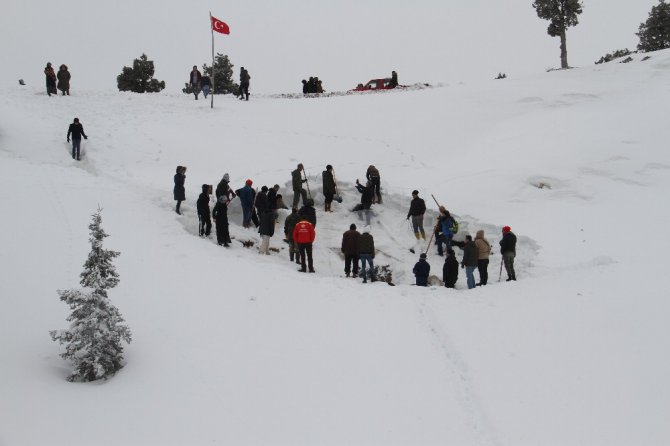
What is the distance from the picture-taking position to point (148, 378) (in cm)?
876

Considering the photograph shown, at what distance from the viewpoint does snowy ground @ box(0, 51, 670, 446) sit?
27.6 ft

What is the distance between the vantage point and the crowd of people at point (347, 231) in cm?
1505

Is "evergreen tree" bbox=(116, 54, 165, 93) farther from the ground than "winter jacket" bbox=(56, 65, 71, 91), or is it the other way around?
"evergreen tree" bbox=(116, 54, 165, 93)

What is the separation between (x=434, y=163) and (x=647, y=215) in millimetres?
8224

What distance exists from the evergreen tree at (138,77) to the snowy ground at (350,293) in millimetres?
18883

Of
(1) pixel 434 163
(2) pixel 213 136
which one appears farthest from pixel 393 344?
(2) pixel 213 136

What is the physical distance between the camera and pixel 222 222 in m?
15.8

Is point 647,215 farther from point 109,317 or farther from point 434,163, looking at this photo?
point 109,317

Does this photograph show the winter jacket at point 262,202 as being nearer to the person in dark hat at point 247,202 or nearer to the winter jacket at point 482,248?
the person in dark hat at point 247,202

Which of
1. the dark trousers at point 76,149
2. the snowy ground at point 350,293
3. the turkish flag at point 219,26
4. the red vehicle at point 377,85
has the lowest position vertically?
the snowy ground at point 350,293

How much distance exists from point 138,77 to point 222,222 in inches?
1342

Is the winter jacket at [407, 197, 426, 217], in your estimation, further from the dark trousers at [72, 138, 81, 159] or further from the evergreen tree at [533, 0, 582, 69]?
the evergreen tree at [533, 0, 582, 69]

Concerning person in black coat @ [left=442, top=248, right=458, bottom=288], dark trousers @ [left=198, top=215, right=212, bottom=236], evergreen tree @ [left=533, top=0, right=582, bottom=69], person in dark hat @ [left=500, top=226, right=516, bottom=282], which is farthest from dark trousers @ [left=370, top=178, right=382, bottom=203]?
evergreen tree @ [left=533, top=0, right=582, bottom=69]

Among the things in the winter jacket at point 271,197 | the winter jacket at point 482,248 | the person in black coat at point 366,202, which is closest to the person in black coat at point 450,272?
the winter jacket at point 482,248
